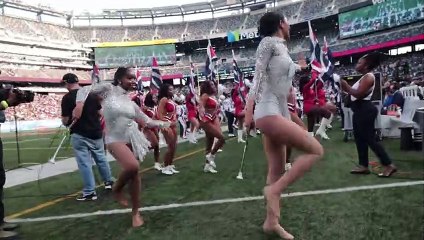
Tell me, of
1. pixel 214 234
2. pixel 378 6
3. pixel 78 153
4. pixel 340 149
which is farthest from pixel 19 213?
pixel 378 6

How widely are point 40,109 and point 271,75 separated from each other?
46.0 metres

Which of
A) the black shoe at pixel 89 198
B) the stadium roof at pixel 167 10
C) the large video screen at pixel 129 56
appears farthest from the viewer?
the stadium roof at pixel 167 10

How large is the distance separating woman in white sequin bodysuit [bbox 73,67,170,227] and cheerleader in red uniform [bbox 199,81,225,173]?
2.93m

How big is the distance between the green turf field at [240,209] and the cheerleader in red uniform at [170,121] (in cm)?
53

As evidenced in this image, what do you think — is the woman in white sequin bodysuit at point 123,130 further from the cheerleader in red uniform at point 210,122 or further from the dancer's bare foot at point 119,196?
the cheerleader in red uniform at point 210,122

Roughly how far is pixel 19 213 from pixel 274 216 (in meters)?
3.62

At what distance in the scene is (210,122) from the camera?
762 cm

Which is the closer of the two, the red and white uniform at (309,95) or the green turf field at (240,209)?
the green turf field at (240,209)

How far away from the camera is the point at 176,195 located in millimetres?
5605

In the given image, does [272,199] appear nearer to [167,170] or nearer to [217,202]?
[217,202]

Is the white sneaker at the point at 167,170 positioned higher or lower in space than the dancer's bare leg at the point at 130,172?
lower

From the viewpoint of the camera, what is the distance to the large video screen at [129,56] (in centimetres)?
6412

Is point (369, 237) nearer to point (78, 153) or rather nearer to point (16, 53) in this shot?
point (78, 153)

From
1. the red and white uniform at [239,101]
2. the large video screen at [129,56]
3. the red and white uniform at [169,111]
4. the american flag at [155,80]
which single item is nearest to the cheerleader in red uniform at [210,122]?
the red and white uniform at [169,111]
